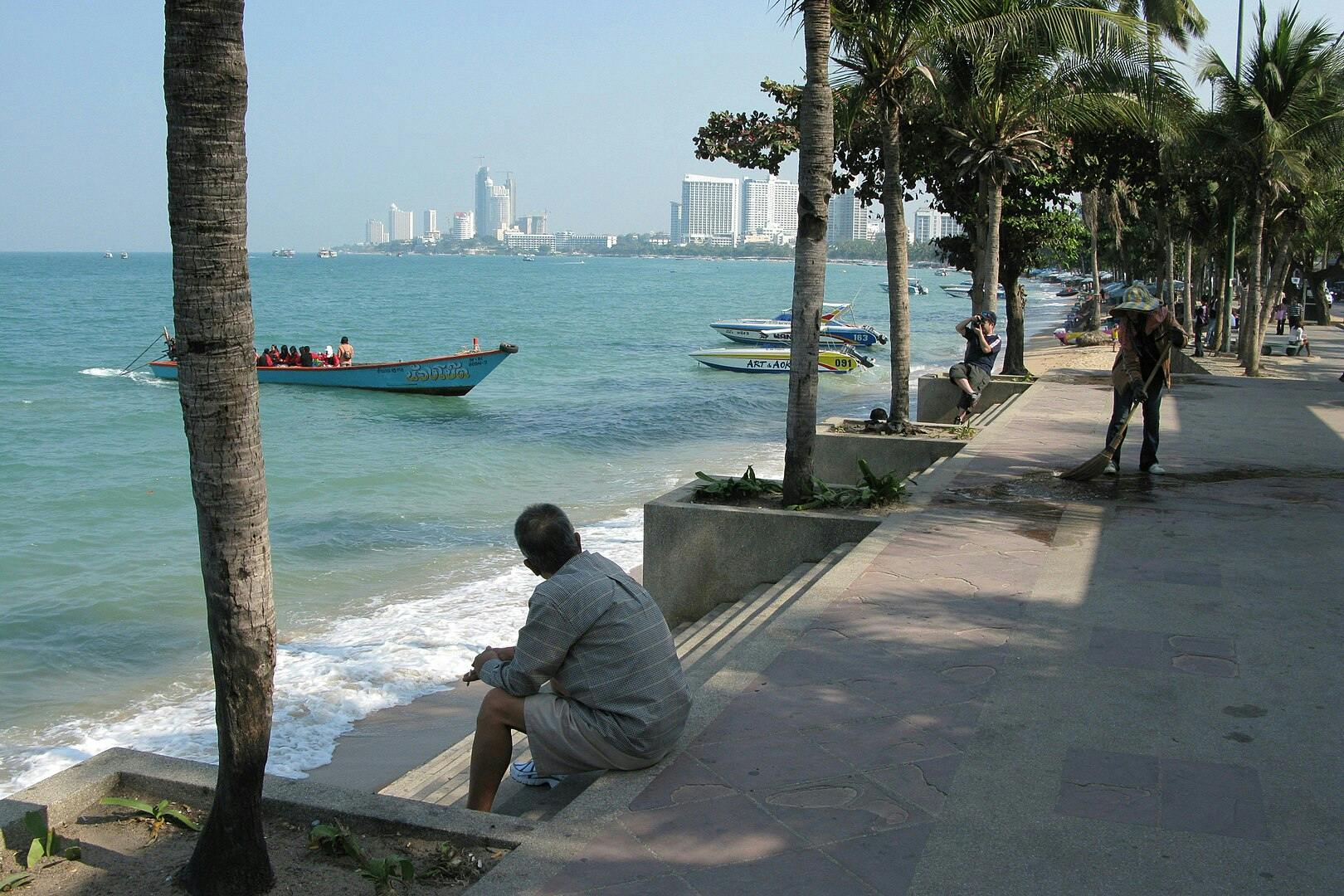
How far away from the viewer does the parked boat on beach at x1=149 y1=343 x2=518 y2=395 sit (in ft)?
102

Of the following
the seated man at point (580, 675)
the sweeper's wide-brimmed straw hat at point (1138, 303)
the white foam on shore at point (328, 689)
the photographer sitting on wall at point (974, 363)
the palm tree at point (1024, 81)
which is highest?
the palm tree at point (1024, 81)

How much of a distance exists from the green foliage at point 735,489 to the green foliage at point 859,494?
15.2 inches

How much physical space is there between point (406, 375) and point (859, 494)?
2455 cm

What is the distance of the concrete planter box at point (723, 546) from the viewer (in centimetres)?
778

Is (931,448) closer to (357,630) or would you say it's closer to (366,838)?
(357,630)

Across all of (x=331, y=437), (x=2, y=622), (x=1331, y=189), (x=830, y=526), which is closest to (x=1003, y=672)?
(x=830, y=526)

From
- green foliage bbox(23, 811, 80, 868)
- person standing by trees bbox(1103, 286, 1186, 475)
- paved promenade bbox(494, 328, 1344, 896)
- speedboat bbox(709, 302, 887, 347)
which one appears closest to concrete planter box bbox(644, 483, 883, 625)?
paved promenade bbox(494, 328, 1344, 896)

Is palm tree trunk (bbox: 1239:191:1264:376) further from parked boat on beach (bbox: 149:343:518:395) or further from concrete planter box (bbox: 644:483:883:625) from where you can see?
parked boat on beach (bbox: 149:343:518:395)

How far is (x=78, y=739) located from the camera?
27.5 feet

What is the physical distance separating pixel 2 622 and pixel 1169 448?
36.7 ft

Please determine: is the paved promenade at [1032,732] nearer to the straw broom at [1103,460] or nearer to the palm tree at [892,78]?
the straw broom at [1103,460]

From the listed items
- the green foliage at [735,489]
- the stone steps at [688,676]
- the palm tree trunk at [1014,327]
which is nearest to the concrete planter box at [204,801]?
the stone steps at [688,676]

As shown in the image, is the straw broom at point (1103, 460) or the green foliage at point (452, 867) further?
the straw broom at point (1103, 460)

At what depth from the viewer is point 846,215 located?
131000mm
